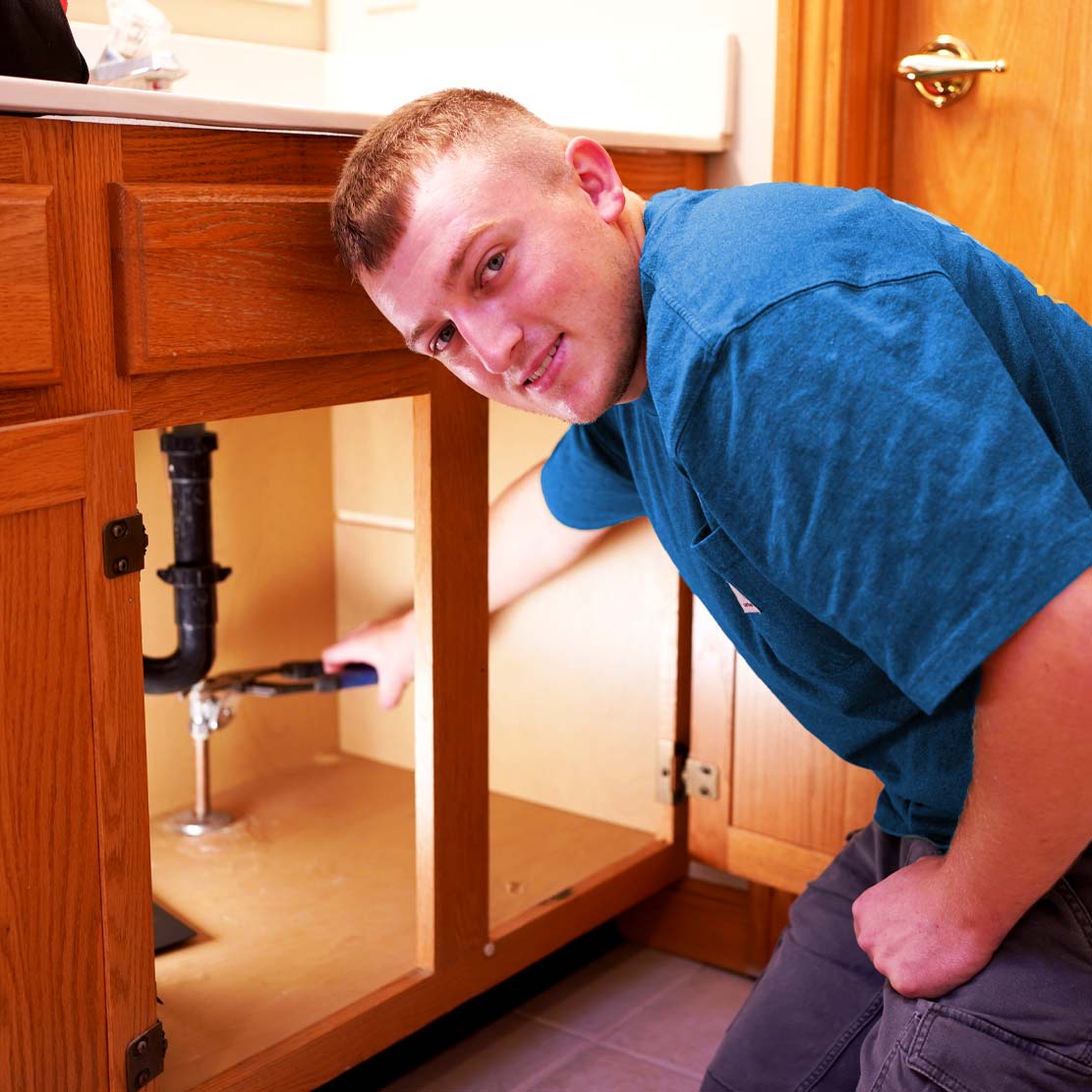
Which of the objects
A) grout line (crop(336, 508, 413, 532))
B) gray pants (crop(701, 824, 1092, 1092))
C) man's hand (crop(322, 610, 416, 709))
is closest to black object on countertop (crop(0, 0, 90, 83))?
man's hand (crop(322, 610, 416, 709))

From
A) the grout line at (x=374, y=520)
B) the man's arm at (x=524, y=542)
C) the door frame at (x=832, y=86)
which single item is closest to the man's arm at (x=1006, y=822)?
the man's arm at (x=524, y=542)

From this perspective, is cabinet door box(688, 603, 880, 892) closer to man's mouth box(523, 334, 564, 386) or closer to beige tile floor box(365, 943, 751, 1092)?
beige tile floor box(365, 943, 751, 1092)

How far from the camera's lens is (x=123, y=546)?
985 millimetres

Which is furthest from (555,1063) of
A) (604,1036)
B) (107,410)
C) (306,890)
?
(107,410)

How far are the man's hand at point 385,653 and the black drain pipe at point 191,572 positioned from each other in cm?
16

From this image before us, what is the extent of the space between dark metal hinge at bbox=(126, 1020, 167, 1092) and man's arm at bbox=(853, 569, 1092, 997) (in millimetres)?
533

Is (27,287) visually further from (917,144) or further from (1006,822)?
(917,144)

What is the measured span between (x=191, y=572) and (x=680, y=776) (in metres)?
0.62

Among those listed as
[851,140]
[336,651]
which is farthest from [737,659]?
[851,140]

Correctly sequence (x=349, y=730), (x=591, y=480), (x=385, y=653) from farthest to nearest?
1. (x=349, y=730)
2. (x=385, y=653)
3. (x=591, y=480)

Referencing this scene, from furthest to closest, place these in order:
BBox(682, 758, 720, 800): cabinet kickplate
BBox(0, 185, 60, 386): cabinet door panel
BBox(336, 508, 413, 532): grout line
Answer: BBox(336, 508, 413, 532): grout line
BBox(682, 758, 720, 800): cabinet kickplate
BBox(0, 185, 60, 386): cabinet door panel

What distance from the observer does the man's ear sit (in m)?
0.98

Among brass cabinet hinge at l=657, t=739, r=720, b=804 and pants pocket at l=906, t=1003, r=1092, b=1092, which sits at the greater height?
pants pocket at l=906, t=1003, r=1092, b=1092

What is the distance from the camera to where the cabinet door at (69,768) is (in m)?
0.93
